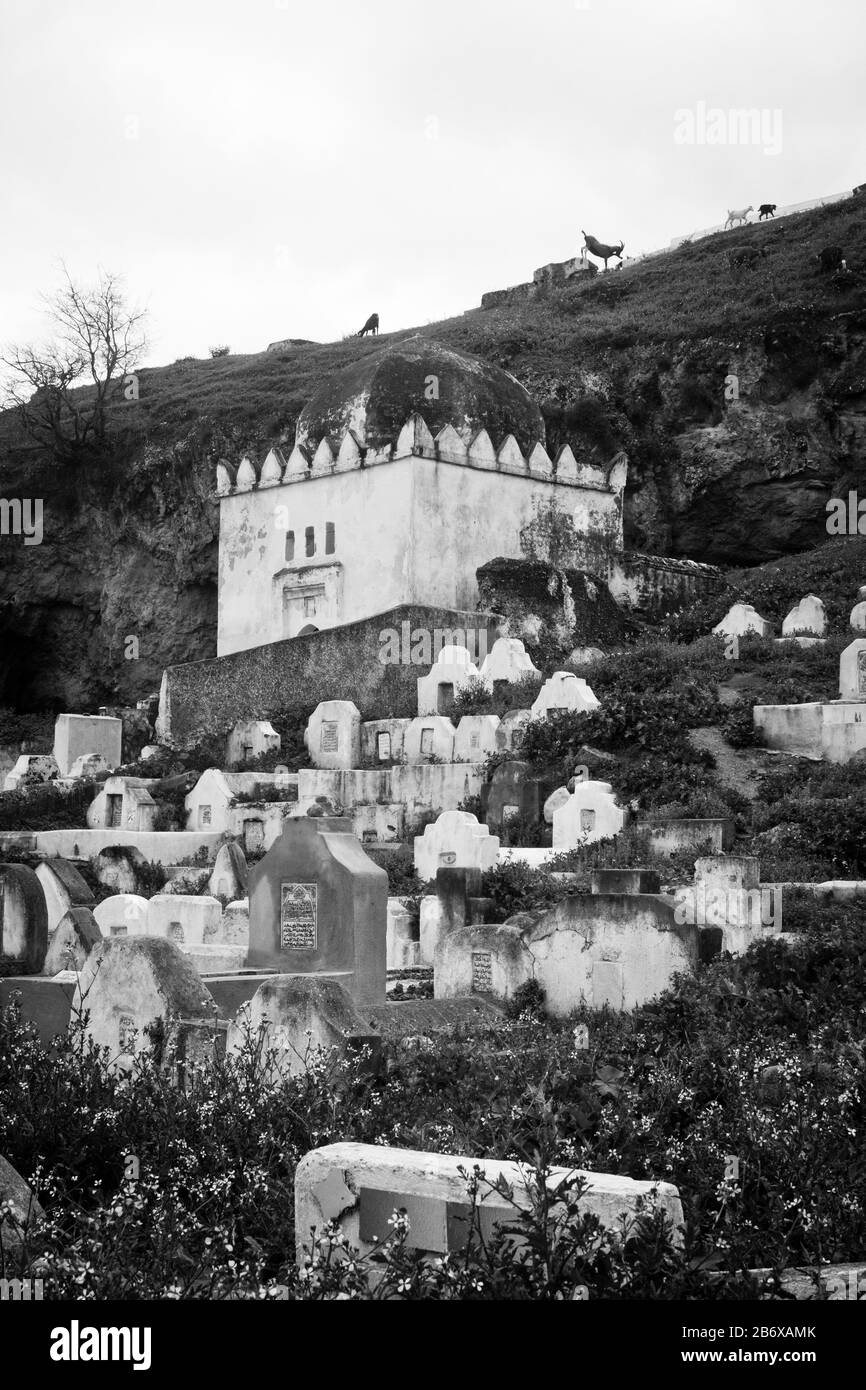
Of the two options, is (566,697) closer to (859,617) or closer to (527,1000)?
(859,617)

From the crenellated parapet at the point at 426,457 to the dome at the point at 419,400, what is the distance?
31cm

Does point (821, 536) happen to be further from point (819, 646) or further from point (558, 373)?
point (819, 646)

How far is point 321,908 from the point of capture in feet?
36.0

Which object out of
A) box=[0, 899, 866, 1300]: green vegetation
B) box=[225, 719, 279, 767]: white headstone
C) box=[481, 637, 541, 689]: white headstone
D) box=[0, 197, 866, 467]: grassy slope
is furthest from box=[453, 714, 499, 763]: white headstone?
box=[0, 197, 866, 467]: grassy slope

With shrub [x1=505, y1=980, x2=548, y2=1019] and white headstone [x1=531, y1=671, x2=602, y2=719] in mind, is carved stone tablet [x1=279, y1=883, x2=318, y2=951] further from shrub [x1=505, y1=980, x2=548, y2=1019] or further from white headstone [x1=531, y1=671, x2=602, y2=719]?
white headstone [x1=531, y1=671, x2=602, y2=719]

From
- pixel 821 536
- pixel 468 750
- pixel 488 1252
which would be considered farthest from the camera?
pixel 821 536

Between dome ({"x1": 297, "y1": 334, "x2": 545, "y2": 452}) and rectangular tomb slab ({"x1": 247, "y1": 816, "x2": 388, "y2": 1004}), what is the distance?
1679 centimetres

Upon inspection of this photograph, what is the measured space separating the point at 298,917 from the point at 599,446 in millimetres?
23005

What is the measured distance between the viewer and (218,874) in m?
16.2

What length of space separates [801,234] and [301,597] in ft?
63.0

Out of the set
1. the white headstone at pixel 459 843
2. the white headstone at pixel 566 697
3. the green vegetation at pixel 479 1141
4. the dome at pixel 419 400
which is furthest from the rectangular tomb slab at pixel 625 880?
the dome at pixel 419 400

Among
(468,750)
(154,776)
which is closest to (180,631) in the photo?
(154,776)

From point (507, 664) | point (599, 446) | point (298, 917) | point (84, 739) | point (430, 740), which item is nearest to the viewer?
point (298, 917)

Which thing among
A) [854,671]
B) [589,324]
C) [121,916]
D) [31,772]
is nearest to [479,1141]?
[121,916]
